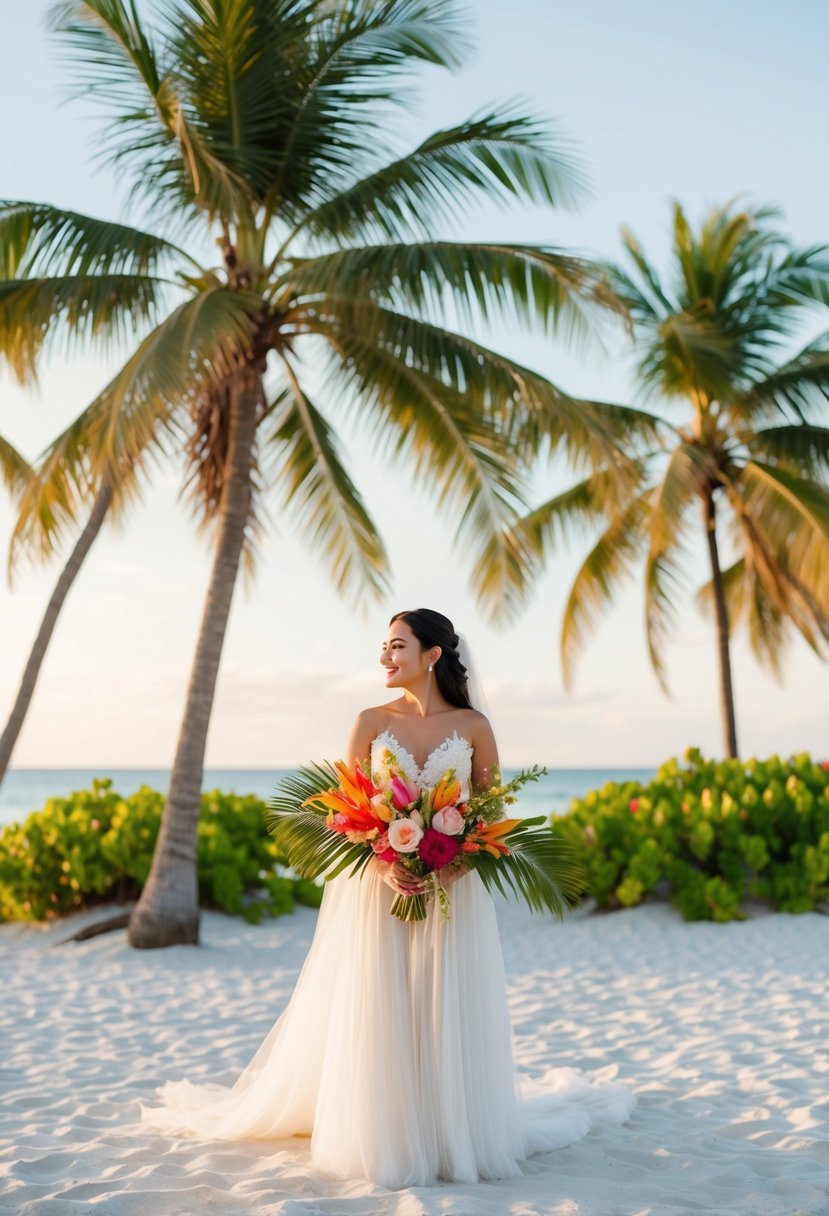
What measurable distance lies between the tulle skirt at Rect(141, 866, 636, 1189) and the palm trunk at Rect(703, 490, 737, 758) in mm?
10128

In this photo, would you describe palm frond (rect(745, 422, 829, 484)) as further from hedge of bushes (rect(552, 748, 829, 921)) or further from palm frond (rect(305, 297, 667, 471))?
palm frond (rect(305, 297, 667, 471))

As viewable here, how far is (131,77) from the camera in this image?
8.85 m

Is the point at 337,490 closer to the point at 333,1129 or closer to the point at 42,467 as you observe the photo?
the point at 42,467

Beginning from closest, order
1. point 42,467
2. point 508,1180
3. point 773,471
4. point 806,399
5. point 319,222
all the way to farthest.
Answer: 1. point 508,1180
2. point 42,467
3. point 319,222
4. point 773,471
5. point 806,399

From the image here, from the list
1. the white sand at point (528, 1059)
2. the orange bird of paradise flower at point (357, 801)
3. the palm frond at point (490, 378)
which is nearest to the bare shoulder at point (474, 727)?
the orange bird of paradise flower at point (357, 801)

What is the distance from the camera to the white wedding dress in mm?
3893

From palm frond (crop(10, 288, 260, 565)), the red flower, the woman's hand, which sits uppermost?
palm frond (crop(10, 288, 260, 565))

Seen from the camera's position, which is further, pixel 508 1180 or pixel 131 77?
pixel 131 77

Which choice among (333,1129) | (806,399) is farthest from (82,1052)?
(806,399)

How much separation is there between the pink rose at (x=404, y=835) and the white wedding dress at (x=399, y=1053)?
0.29m

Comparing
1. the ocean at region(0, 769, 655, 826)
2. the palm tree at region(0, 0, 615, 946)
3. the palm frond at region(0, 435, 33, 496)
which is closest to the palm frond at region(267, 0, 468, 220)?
the palm tree at region(0, 0, 615, 946)

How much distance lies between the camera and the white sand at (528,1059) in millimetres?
3666

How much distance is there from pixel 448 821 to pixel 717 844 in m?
7.26

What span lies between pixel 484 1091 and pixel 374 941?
2.17 feet
